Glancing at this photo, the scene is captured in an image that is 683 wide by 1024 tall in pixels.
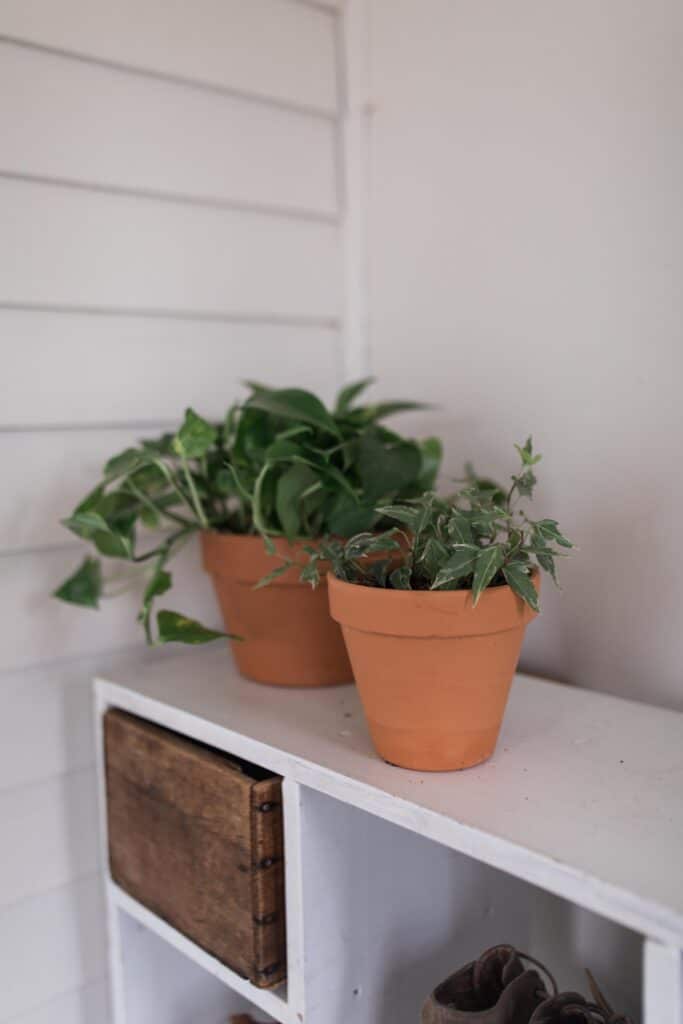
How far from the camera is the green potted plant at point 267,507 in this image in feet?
3.26

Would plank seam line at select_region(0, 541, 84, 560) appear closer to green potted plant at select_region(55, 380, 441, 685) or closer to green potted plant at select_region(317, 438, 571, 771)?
green potted plant at select_region(55, 380, 441, 685)

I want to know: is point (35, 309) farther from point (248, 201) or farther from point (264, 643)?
point (264, 643)

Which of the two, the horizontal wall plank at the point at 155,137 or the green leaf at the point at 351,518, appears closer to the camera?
the green leaf at the point at 351,518

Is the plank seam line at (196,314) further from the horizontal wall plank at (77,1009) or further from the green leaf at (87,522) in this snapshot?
the horizontal wall plank at (77,1009)

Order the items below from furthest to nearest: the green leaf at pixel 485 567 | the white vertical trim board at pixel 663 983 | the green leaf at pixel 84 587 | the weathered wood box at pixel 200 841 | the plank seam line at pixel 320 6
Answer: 1. the plank seam line at pixel 320 6
2. the green leaf at pixel 84 587
3. the weathered wood box at pixel 200 841
4. the green leaf at pixel 485 567
5. the white vertical trim board at pixel 663 983

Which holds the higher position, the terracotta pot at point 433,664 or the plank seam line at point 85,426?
the plank seam line at point 85,426

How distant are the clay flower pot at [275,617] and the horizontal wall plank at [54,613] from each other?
0.62 feet

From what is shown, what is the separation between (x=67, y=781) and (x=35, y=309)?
608 millimetres

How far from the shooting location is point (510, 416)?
3.86 feet

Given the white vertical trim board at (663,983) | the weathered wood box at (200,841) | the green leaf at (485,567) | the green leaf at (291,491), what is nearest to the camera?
the white vertical trim board at (663,983)

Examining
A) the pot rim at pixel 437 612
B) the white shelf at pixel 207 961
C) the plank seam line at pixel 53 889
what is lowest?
the plank seam line at pixel 53 889

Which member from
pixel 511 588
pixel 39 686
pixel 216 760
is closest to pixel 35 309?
pixel 39 686

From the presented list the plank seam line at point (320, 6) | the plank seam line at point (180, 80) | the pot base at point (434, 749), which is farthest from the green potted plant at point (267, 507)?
the plank seam line at point (320, 6)

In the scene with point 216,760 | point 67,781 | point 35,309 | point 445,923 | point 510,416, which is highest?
point 35,309
